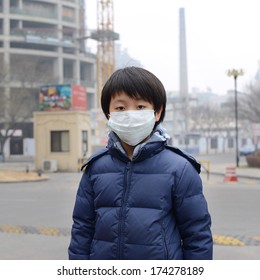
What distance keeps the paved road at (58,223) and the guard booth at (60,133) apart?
13508mm

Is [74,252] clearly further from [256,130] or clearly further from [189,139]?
[189,139]

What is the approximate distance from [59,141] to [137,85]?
28563 millimetres

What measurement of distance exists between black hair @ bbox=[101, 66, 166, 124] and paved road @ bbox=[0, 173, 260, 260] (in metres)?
4.34

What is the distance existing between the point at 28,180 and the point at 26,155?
41539mm

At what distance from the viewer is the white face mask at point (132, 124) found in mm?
2592

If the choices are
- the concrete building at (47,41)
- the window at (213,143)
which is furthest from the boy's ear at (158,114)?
the window at (213,143)

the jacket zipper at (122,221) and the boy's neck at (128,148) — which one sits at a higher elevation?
the boy's neck at (128,148)

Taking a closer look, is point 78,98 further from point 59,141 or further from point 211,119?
point 211,119

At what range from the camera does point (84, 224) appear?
2.75m

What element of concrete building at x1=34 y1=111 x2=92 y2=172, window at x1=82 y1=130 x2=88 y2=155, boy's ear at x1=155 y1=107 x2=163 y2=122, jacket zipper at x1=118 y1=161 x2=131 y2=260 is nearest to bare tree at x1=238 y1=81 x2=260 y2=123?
window at x1=82 y1=130 x2=88 y2=155

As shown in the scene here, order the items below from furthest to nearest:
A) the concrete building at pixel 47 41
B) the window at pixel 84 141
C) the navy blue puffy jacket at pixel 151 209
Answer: the concrete building at pixel 47 41
the window at pixel 84 141
the navy blue puffy jacket at pixel 151 209

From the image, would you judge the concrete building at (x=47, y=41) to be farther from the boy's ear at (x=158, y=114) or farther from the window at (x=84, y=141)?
the boy's ear at (x=158, y=114)

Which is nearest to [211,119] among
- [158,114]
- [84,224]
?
[158,114]

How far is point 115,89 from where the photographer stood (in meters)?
2.67
